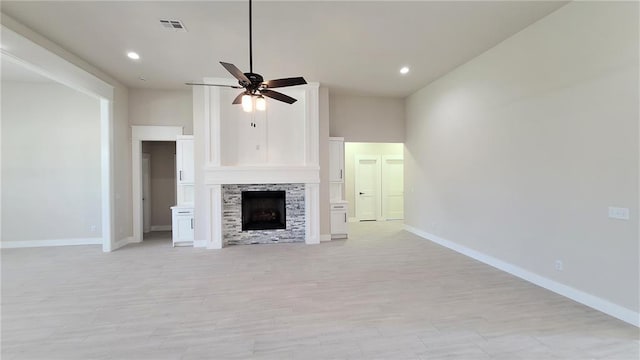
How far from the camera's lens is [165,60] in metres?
4.79

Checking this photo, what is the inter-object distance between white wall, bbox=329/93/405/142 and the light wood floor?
343 cm

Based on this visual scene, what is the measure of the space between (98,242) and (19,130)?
9.05 ft

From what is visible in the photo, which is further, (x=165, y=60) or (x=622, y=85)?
(x=165, y=60)

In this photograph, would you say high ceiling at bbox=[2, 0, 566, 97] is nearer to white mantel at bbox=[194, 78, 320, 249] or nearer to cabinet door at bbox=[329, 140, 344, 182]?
white mantel at bbox=[194, 78, 320, 249]

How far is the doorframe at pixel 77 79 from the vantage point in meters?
3.58

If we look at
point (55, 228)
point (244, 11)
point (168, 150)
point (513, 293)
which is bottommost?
point (513, 293)

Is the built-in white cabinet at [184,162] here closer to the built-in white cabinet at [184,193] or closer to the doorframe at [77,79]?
the built-in white cabinet at [184,193]

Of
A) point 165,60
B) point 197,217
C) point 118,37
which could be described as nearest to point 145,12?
point 118,37

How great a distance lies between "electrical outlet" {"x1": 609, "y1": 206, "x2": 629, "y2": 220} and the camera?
283 cm

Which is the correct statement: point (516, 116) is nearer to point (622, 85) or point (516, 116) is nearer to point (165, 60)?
point (622, 85)

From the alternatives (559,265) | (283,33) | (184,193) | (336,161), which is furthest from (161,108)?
(559,265)

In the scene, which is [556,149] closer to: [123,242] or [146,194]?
[123,242]

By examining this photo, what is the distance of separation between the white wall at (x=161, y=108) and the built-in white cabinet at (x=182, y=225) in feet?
6.02

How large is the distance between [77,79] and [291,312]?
5.09 metres
